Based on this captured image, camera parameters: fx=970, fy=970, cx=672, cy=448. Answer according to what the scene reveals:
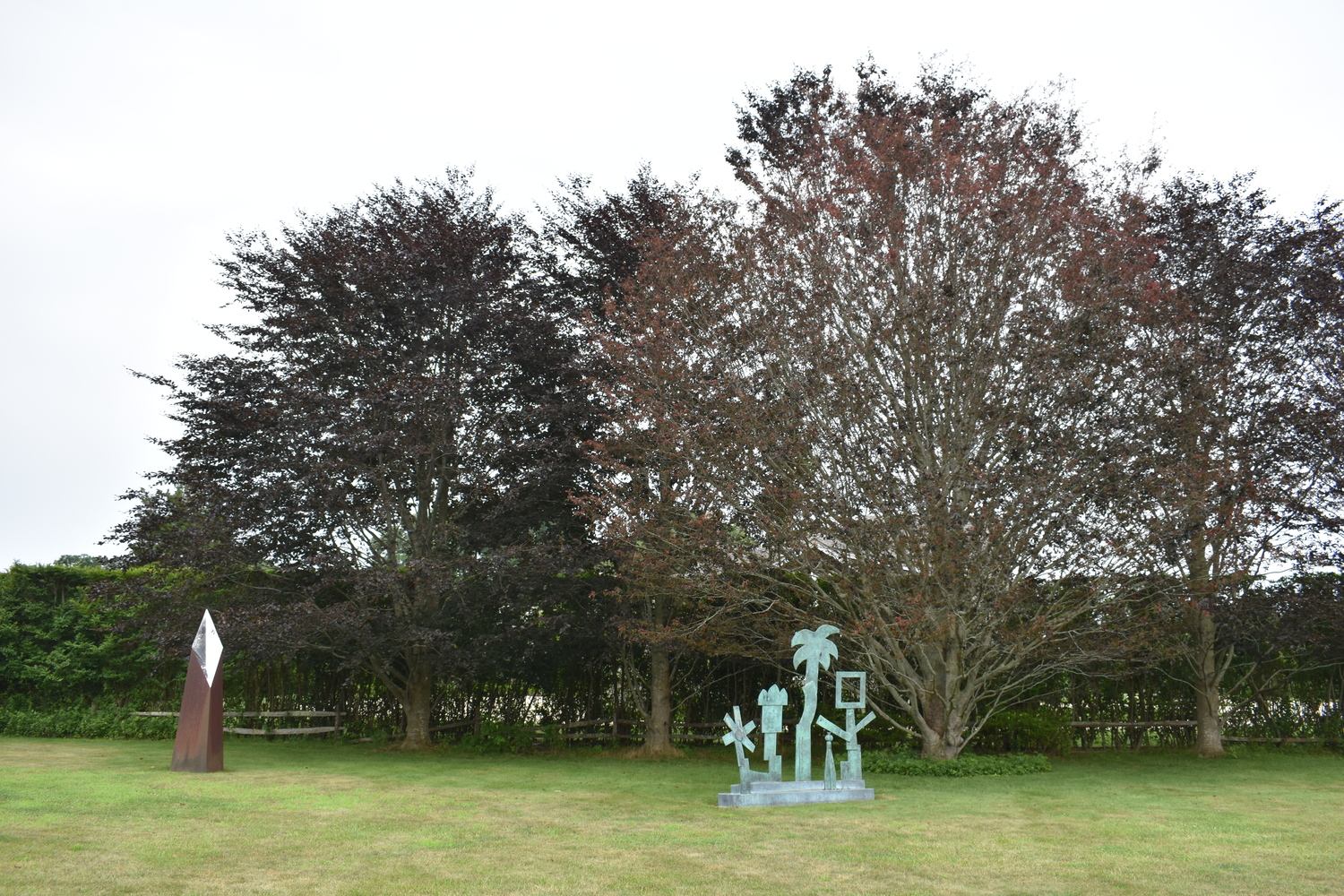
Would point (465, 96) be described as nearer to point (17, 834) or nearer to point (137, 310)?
point (137, 310)

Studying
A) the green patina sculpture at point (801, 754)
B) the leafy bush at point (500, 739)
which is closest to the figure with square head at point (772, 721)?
the green patina sculpture at point (801, 754)

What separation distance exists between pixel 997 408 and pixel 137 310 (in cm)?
1074

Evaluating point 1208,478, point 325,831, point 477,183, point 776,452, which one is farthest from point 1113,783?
point 477,183

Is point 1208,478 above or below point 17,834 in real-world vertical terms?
above

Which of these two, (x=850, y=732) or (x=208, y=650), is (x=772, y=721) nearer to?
(x=850, y=732)

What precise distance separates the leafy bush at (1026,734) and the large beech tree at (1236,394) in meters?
2.00

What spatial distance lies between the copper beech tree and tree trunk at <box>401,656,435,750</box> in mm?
5025

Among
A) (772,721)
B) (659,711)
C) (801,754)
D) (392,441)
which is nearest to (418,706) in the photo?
(659,711)

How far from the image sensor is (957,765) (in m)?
11.4

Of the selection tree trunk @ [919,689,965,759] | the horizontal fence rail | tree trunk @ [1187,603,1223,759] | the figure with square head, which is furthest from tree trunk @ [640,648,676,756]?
tree trunk @ [1187,603,1223,759]

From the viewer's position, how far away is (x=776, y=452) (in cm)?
1110

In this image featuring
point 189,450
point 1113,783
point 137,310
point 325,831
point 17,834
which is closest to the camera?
point 17,834

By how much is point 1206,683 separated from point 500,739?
10.6 meters

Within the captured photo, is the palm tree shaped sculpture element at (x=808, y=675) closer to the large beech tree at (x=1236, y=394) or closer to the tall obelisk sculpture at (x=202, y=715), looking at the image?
the large beech tree at (x=1236, y=394)
